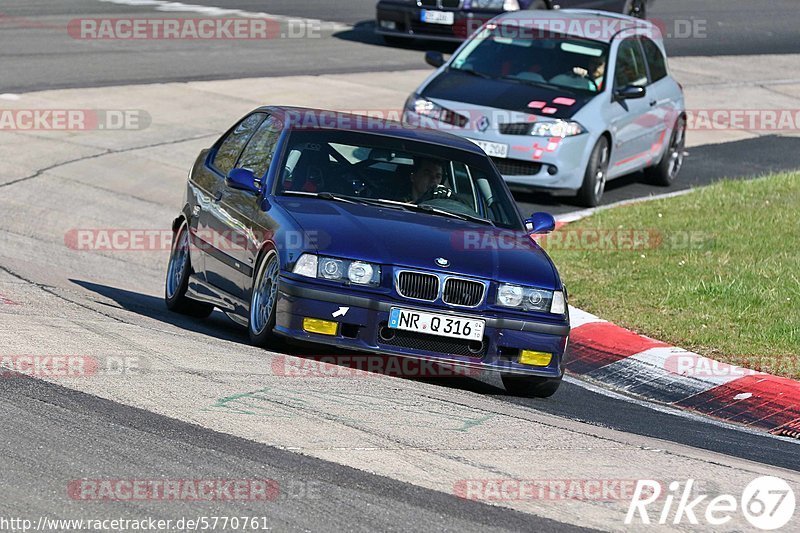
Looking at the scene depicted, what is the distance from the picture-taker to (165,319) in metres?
9.69

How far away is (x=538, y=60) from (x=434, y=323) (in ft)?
27.8

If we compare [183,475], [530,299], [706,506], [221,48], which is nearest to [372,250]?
[530,299]

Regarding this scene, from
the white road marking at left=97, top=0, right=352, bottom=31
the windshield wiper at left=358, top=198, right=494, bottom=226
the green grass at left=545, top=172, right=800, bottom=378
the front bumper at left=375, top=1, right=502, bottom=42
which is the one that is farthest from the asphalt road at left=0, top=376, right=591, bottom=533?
the white road marking at left=97, top=0, right=352, bottom=31

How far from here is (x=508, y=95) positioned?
1532 centimetres

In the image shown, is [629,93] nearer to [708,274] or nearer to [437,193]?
[708,274]

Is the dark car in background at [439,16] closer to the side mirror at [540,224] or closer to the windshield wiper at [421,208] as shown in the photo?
the side mirror at [540,224]

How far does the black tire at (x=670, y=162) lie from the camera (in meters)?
17.2

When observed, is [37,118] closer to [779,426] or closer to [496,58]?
[496,58]

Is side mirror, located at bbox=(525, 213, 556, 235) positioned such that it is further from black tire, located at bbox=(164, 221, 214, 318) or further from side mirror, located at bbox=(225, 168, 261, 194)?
black tire, located at bbox=(164, 221, 214, 318)

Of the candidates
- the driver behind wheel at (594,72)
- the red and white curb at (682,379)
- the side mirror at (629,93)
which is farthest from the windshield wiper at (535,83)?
the red and white curb at (682,379)

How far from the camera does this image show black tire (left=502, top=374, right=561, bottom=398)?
8484 mm

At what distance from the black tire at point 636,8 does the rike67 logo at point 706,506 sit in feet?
73.4

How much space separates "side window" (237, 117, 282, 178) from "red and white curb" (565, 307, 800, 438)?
2390mm

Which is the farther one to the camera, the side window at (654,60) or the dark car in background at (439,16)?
the dark car in background at (439,16)
